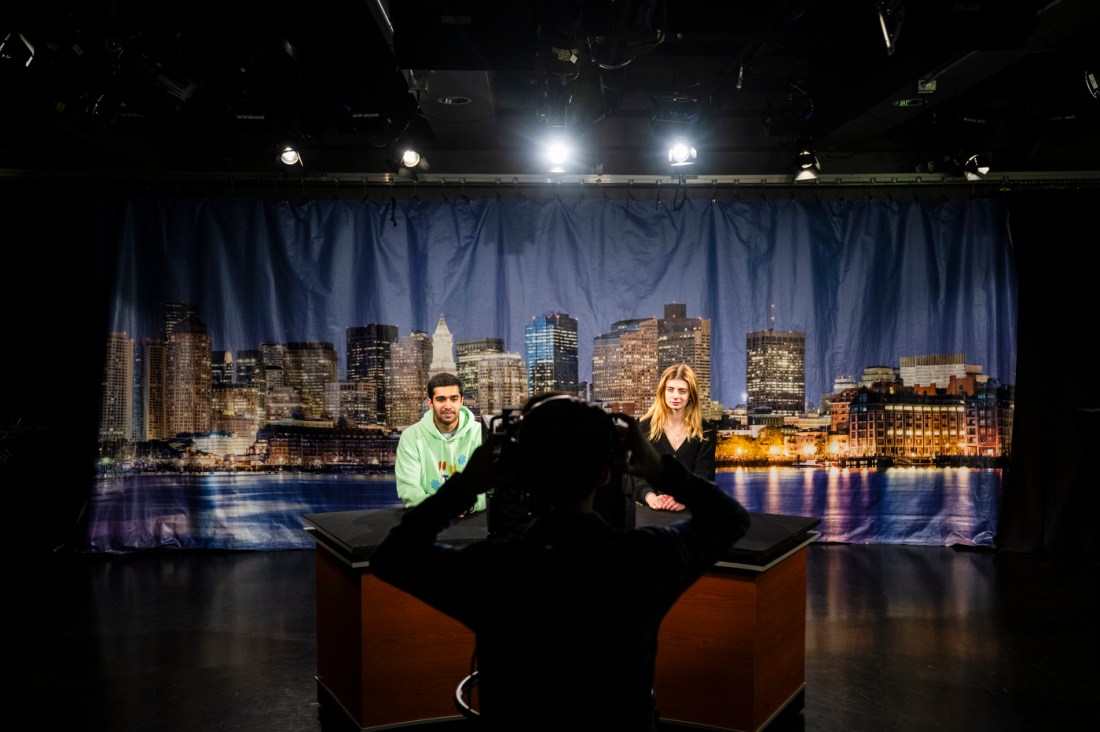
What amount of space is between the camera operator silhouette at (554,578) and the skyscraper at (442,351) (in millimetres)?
4454

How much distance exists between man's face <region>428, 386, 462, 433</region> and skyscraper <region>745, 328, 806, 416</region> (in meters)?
2.94

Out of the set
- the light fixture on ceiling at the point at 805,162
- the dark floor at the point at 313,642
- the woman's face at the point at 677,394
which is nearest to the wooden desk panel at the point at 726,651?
the dark floor at the point at 313,642

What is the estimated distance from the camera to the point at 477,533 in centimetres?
277

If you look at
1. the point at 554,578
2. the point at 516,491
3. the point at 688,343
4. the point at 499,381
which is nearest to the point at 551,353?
the point at 499,381

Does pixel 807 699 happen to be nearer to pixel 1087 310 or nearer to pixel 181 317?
pixel 1087 310

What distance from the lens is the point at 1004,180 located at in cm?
582

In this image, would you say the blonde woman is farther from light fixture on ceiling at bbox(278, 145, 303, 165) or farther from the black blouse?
light fixture on ceiling at bbox(278, 145, 303, 165)

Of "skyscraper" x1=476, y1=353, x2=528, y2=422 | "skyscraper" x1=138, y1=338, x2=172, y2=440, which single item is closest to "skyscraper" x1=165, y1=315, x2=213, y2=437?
"skyscraper" x1=138, y1=338, x2=172, y2=440

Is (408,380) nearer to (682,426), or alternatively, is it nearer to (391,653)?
(682,426)

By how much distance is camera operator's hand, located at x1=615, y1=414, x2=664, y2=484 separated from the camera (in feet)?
4.25

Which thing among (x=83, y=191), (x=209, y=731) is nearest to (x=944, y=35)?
(x=209, y=731)

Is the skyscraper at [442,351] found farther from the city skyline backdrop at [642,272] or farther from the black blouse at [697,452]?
the black blouse at [697,452]

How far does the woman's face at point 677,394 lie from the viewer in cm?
408

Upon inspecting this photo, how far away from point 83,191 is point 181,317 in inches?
50.1
